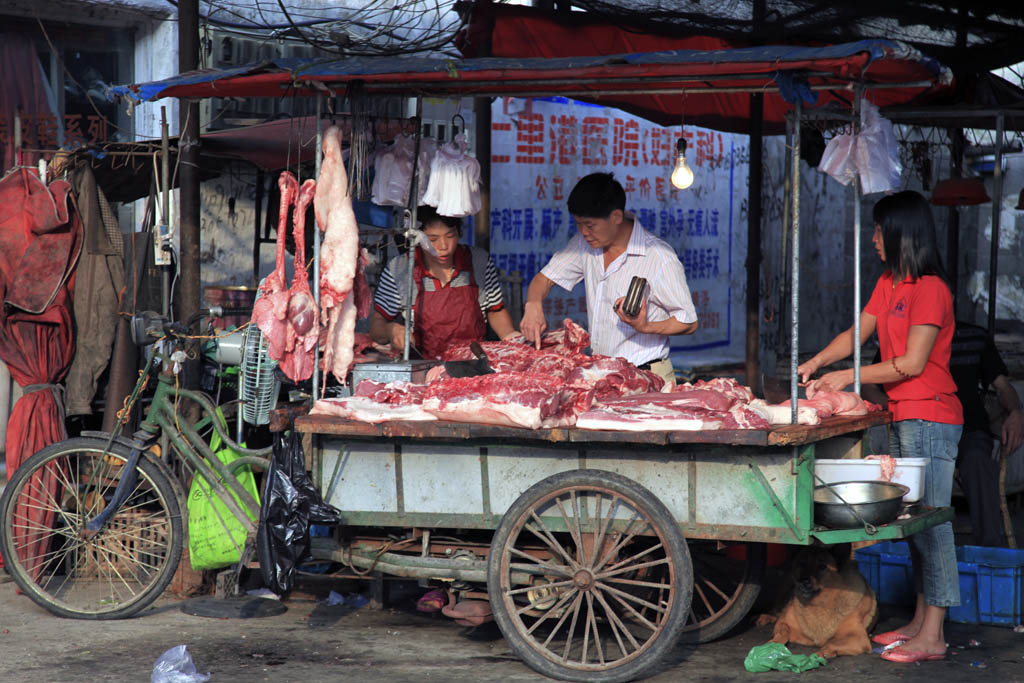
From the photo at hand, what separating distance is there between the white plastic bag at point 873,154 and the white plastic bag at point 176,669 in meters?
3.35

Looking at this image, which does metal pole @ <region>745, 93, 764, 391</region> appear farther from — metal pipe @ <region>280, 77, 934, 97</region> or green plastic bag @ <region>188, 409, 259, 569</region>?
green plastic bag @ <region>188, 409, 259, 569</region>

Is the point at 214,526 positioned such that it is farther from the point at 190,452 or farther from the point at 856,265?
the point at 856,265

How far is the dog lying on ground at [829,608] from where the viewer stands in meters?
5.23

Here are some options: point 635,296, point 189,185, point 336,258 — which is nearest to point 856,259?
point 635,296

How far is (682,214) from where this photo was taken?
12.1 metres

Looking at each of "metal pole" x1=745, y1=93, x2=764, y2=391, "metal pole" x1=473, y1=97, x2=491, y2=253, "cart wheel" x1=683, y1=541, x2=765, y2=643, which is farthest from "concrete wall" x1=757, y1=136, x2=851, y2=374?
"cart wheel" x1=683, y1=541, x2=765, y2=643

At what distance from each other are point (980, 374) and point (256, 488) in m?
3.78

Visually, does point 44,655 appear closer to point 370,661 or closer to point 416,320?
point 370,661

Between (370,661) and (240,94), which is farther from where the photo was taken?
(240,94)

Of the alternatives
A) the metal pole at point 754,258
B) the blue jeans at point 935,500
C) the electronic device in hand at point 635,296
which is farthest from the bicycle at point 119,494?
the metal pole at point 754,258

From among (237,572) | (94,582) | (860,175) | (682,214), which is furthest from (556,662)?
(682,214)

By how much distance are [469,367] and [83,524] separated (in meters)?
2.03

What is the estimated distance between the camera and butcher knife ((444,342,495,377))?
5582 millimetres

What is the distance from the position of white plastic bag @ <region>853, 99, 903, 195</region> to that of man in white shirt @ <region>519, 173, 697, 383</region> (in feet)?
3.54
